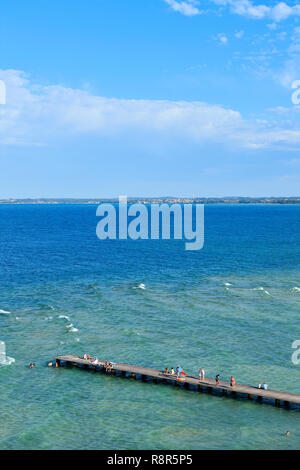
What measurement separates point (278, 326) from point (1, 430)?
36.8m

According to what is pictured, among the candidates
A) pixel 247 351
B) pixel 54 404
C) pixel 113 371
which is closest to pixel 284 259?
pixel 247 351

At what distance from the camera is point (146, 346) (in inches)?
2066

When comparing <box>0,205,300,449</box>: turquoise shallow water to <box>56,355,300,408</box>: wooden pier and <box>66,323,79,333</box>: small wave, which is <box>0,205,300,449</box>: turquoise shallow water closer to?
<box>66,323,79,333</box>: small wave

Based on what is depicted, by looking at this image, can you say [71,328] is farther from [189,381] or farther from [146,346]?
[189,381]

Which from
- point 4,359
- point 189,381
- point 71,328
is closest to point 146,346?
point 189,381

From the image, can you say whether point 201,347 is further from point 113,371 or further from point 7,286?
point 7,286

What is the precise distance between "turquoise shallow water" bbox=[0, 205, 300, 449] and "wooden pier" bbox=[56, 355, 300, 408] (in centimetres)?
90

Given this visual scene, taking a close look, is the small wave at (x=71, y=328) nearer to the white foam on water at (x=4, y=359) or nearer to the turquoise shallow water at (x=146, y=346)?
the turquoise shallow water at (x=146, y=346)

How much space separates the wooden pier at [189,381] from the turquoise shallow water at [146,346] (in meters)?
0.90

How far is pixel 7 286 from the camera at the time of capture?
7975cm

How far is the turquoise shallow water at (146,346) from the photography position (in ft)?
116

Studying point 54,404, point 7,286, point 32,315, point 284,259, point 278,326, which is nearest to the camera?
point 54,404

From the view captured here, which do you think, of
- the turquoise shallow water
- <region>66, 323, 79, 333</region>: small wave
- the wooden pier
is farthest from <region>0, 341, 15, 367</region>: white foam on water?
<region>66, 323, 79, 333</region>: small wave

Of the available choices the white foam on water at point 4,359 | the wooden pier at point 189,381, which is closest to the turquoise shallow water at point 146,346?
the white foam on water at point 4,359
